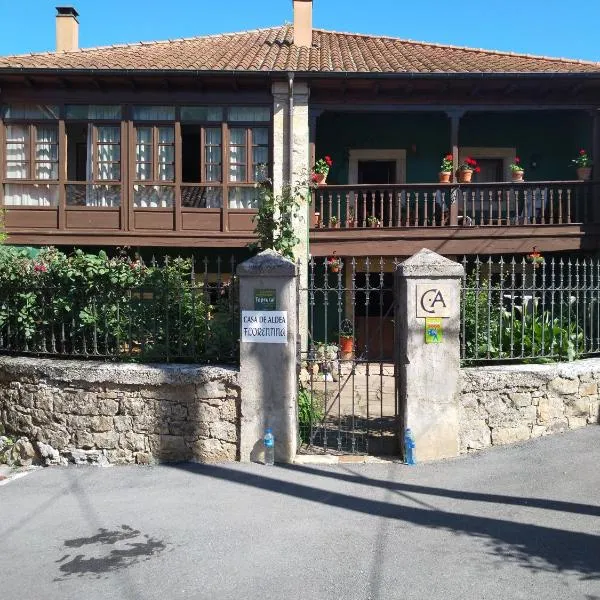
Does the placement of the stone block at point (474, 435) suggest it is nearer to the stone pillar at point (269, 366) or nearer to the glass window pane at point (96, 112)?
the stone pillar at point (269, 366)

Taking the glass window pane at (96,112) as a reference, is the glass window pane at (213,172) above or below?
below

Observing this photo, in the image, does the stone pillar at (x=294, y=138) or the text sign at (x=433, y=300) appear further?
the stone pillar at (x=294, y=138)

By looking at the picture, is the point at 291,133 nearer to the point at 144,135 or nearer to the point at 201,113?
the point at 201,113

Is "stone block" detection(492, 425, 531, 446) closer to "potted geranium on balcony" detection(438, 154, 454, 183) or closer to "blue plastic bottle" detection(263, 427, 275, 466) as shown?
"blue plastic bottle" detection(263, 427, 275, 466)

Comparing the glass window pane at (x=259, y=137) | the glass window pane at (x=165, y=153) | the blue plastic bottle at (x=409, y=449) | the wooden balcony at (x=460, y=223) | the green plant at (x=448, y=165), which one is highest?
the glass window pane at (x=259, y=137)

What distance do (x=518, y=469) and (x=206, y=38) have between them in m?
13.9

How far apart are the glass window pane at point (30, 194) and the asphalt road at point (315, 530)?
8167 mm

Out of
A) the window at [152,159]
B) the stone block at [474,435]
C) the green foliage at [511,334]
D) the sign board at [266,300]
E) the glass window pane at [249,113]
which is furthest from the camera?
the window at [152,159]

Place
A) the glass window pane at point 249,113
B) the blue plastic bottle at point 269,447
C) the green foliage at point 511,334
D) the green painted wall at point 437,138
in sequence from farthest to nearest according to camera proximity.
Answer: the green painted wall at point 437,138
the glass window pane at point 249,113
the green foliage at point 511,334
the blue plastic bottle at point 269,447

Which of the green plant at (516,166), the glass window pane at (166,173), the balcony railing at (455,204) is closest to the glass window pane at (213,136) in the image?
the glass window pane at (166,173)

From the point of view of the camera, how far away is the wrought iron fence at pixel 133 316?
6.25m

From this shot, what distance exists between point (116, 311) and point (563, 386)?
188 inches

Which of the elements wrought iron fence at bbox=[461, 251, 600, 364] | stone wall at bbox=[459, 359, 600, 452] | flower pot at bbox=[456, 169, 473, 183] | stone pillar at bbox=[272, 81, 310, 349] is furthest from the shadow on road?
flower pot at bbox=[456, 169, 473, 183]

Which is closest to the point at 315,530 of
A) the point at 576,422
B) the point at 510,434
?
the point at 510,434
